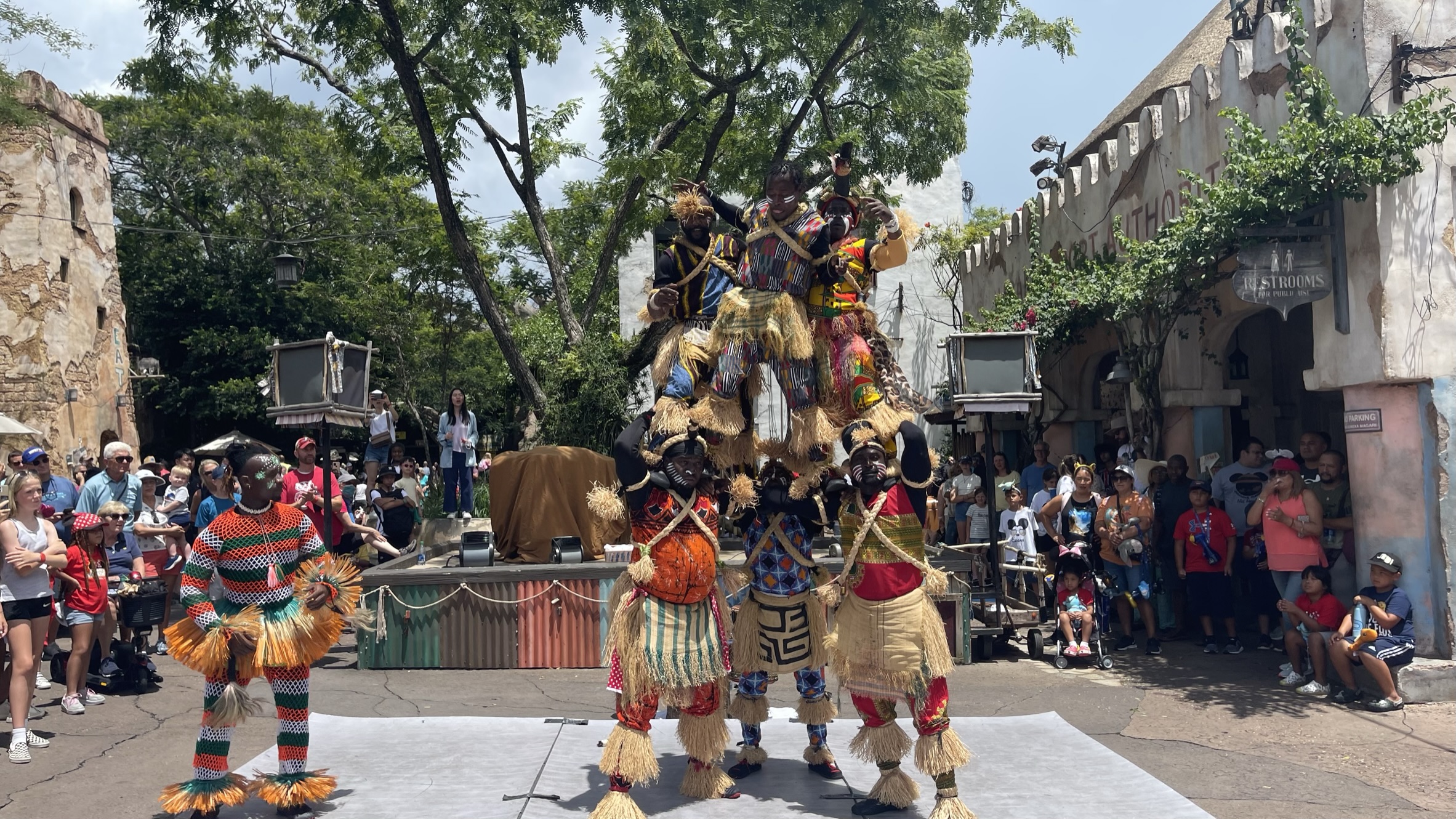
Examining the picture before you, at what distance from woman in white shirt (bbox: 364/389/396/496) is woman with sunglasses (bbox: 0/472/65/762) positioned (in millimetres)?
6265

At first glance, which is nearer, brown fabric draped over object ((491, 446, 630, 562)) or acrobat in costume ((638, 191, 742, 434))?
acrobat in costume ((638, 191, 742, 434))

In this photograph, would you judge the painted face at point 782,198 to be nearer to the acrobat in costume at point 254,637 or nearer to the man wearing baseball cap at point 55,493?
the acrobat in costume at point 254,637

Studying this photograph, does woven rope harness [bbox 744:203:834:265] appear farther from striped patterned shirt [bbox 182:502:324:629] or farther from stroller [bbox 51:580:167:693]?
stroller [bbox 51:580:167:693]

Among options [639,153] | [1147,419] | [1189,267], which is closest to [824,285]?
[1189,267]

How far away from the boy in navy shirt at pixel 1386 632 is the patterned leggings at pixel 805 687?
4.18 m

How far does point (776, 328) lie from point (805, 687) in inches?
66.9

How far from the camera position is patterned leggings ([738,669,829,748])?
5.25 metres

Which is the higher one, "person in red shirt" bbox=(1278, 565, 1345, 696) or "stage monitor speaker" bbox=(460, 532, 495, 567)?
"stage monitor speaker" bbox=(460, 532, 495, 567)

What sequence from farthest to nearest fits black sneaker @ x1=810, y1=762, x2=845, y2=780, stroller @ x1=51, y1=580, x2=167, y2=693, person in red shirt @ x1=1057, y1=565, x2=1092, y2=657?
person in red shirt @ x1=1057, y1=565, x2=1092, y2=657, stroller @ x1=51, y1=580, x2=167, y2=693, black sneaker @ x1=810, y1=762, x2=845, y2=780

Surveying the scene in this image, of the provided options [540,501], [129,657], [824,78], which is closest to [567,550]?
[540,501]

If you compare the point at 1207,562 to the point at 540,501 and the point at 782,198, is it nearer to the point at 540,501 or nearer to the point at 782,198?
the point at 540,501

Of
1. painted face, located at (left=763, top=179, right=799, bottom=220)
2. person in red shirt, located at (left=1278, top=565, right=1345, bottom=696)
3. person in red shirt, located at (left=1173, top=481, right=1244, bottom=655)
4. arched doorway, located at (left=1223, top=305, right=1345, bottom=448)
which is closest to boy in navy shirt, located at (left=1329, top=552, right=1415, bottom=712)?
person in red shirt, located at (left=1278, top=565, right=1345, bottom=696)

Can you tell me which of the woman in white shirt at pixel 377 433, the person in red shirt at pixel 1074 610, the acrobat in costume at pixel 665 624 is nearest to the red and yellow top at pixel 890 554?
the acrobat in costume at pixel 665 624

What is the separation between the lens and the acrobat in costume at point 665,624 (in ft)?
15.4
